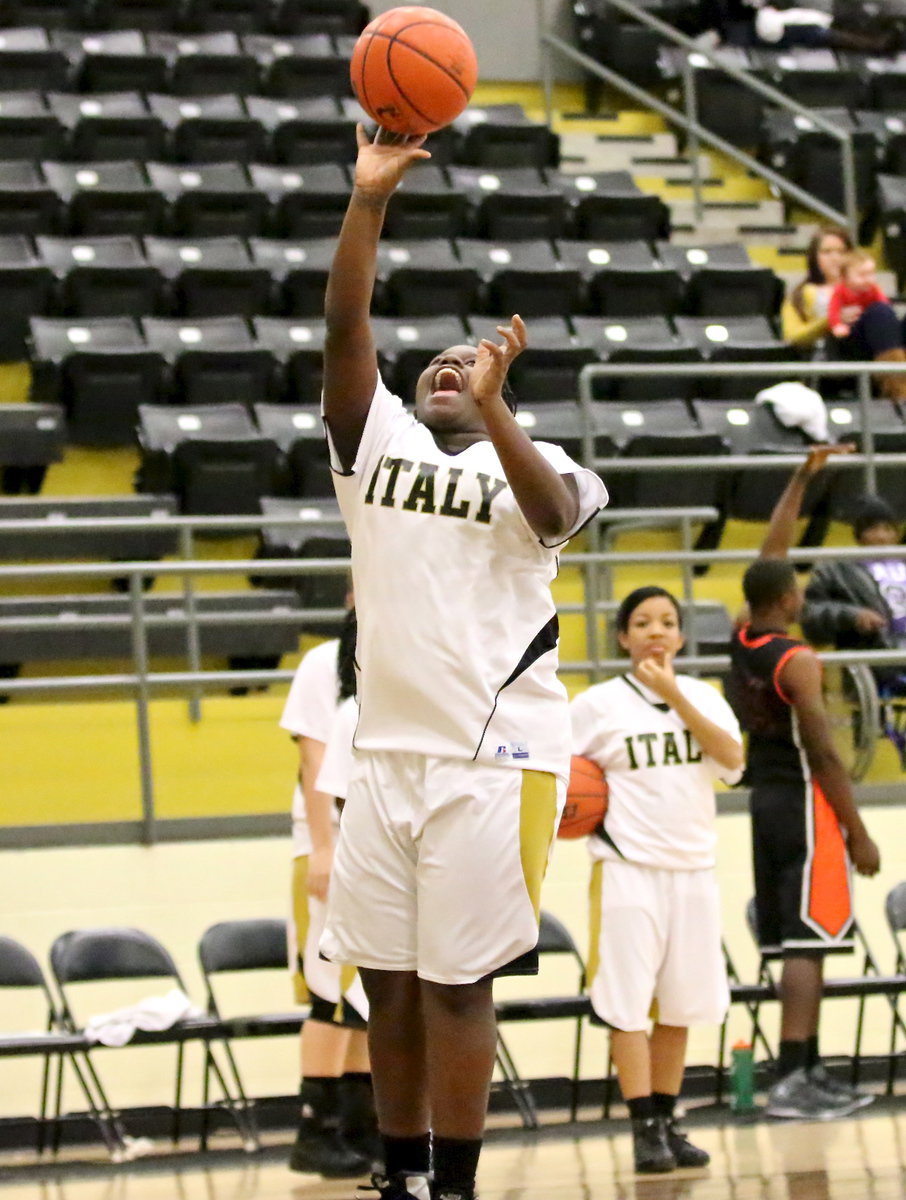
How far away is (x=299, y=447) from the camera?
796 centimetres

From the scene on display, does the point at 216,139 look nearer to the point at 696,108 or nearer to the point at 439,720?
the point at 696,108

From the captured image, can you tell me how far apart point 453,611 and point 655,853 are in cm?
225

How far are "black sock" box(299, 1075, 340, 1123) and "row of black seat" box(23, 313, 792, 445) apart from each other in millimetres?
3928

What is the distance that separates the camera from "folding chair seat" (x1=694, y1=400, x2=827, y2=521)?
8281mm

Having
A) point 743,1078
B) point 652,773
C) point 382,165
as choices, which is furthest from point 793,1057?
point 382,165

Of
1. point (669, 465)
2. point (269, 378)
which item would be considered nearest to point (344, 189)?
point (269, 378)

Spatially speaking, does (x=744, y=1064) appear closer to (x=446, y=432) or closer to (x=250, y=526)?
(x=250, y=526)

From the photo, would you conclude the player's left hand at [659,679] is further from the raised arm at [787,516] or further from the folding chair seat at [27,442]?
the folding chair seat at [27,442]

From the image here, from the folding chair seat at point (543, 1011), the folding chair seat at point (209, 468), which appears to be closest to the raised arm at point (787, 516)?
the folding chair seat at point (543, 1011)

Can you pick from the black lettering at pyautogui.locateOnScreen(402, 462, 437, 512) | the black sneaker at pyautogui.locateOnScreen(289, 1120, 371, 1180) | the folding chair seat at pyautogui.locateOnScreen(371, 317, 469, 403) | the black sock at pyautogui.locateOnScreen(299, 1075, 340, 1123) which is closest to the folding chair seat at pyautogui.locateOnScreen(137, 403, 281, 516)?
the folding chair seat at pyautogui.locateOnScreen(371, 317, 469, 403)

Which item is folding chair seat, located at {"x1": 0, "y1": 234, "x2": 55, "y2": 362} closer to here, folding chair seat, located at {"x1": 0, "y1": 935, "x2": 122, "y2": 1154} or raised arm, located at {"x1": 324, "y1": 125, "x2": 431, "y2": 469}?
folding chair seat, located at {"x1": 0, "y1": 935, "x2": 122, "y2": 1154}

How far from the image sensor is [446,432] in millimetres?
3211

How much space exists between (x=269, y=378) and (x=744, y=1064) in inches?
161

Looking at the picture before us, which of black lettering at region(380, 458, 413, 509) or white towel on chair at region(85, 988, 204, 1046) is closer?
black lettering at region(380, 458, 413, 509)
